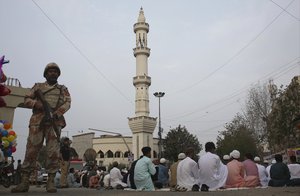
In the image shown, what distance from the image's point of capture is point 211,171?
940cm

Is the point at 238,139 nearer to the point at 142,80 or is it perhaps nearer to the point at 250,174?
the point at 142,80

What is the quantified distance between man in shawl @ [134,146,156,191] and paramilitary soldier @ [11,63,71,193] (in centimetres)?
257

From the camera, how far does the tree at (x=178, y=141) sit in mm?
51125

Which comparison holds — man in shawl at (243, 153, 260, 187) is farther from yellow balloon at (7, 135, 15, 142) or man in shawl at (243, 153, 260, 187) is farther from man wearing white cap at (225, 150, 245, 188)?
yellow balloon at (7, 135, 15, 142)

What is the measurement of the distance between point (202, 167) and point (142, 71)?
45526mm

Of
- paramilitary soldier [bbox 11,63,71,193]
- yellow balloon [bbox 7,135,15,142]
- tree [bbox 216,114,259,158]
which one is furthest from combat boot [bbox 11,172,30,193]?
tree [bbox 216,114,259,158]

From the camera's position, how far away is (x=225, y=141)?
39.7 metres

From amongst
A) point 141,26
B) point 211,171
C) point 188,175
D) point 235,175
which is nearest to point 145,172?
point 188,175

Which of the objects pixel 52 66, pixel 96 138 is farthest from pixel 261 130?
pixel 96 138

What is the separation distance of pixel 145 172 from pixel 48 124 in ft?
10.2

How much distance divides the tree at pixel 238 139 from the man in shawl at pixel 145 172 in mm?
27839

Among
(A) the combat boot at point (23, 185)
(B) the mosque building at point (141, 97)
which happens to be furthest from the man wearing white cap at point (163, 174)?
(B) the mosque building at point (141, 97)

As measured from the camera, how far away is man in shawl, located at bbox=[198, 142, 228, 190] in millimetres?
9391

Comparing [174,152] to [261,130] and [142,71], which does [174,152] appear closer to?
[142,71]
